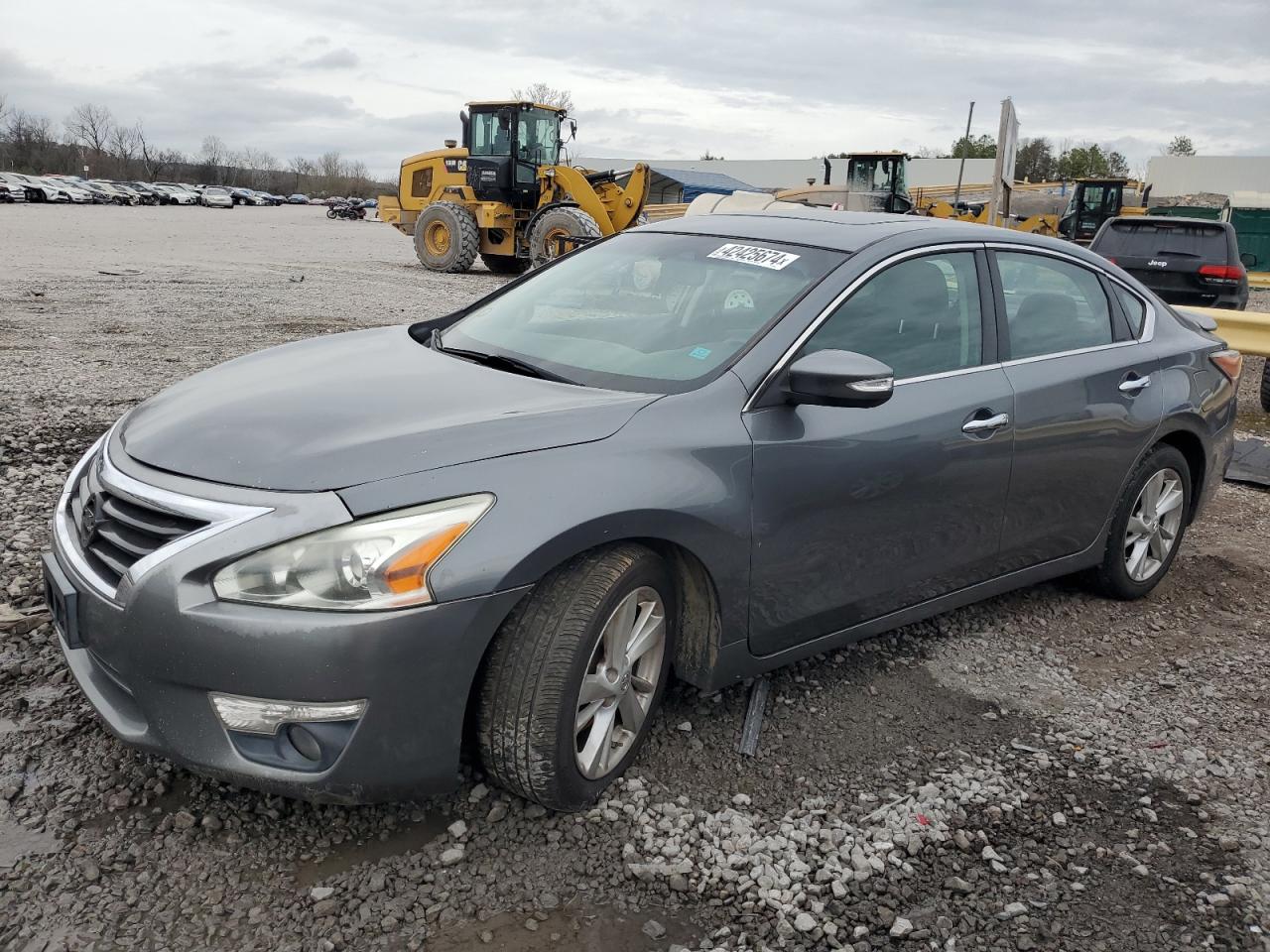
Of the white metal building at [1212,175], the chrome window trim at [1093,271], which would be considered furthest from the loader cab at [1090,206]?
the white metal building at [1212,175]

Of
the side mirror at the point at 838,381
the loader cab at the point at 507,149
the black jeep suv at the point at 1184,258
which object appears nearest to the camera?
the side mirror at the point at 838,381

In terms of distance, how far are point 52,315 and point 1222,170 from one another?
70.2m

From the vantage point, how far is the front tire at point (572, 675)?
2570mm

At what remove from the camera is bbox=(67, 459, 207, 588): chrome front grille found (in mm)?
2471

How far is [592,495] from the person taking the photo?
103 inches

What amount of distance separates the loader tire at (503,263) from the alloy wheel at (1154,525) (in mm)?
17387

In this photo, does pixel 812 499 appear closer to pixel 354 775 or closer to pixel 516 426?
pixel 516 426

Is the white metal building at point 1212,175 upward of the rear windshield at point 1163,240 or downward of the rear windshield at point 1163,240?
upward

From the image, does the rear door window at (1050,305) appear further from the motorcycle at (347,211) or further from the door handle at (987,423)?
the motorcycle at (347,211)

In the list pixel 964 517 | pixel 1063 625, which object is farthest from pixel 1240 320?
pixel 964 517

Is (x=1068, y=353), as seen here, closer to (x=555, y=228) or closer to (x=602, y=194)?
(x=555, y=228)

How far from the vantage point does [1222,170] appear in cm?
6525

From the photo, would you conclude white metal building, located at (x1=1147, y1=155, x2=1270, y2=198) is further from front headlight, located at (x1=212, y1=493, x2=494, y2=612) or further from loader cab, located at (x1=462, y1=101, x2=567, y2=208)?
front headlight, located at (x1=212, y1=493, x2=494, y2=612)

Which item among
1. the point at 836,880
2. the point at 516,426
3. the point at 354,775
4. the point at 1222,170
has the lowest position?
the point at 836,880
